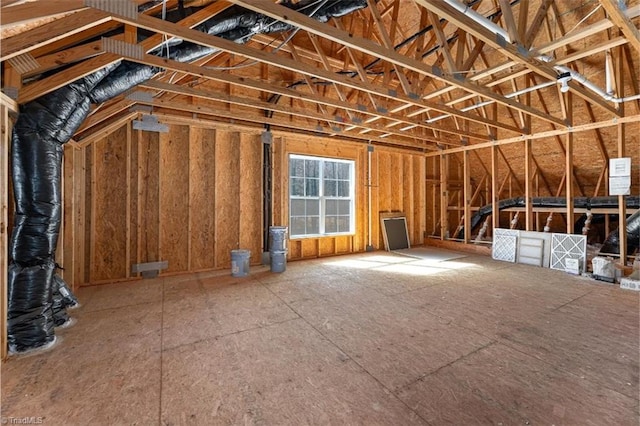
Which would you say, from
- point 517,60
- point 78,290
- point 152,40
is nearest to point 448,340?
point 517,60

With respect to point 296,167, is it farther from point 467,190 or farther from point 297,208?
point 467,190

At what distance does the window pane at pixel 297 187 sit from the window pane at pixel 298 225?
509 mm

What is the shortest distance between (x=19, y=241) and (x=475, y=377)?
11.5ft

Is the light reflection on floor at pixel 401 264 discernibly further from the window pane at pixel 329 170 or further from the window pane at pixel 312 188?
the window pane at pixel 329 170

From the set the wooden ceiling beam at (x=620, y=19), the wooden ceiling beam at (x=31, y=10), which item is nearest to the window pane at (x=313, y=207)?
the wooden ceiling beam at (x=31, y=10)

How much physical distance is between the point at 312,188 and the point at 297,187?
1.20ft

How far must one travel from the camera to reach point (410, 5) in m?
5.29

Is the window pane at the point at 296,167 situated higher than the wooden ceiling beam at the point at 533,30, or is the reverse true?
the wooden ceiling beam at the point at 533,30

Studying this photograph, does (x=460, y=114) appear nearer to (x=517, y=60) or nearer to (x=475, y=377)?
(x=517, y=60)

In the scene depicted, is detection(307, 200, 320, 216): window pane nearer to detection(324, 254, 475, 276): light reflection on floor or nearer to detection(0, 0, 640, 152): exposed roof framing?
detection(324, 254, 475, 276): light reflection on floor

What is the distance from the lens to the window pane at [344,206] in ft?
20.6

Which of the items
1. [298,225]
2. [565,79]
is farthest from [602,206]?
[298,225]

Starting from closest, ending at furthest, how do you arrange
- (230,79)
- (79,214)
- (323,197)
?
(230,79), (79,214), (323,197)

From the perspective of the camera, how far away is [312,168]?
231 inches
